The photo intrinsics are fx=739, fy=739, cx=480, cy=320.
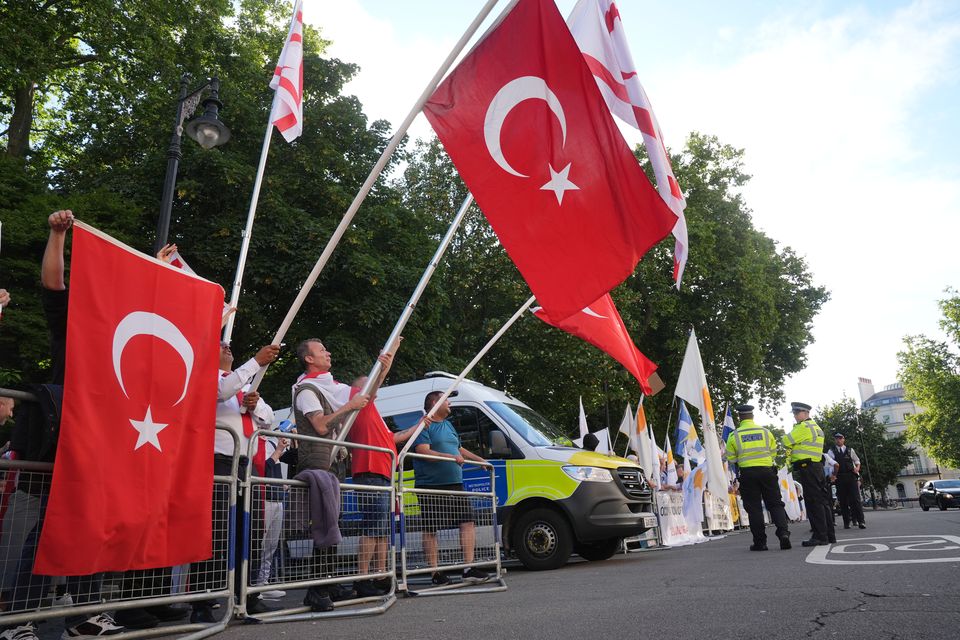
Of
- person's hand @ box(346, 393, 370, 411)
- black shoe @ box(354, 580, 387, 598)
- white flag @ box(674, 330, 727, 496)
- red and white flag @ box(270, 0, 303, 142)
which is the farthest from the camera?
white flag @ box(674, 330, 727, 496)

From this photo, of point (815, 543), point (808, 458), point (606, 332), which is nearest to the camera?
point (606, 332)

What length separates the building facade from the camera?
10281cm

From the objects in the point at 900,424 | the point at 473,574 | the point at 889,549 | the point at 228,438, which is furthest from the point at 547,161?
the point at 900,424

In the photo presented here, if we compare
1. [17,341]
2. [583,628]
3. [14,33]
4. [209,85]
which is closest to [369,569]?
[583,628]

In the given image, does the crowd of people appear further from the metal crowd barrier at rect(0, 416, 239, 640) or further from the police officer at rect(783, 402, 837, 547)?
the police officer at rect(783, 402, 837, 547)

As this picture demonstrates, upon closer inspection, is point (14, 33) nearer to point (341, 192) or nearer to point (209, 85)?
point (341, 192)

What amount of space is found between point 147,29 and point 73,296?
17291mm

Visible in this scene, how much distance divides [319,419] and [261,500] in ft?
2.82

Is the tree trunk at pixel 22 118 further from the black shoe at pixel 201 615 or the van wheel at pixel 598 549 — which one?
the black shoe at pixel 201 615

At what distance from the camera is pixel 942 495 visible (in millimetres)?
34094

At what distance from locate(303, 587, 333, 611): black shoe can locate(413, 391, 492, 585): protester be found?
5.12 feet

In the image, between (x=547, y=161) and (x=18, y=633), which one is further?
(x=547, y=161)

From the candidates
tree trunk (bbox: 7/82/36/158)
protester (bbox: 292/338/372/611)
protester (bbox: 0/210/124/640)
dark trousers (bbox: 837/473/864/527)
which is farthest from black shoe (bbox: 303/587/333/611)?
tree trunk (bbox: 7/82/36/158)

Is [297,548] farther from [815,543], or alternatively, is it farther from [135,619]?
[815,543]
